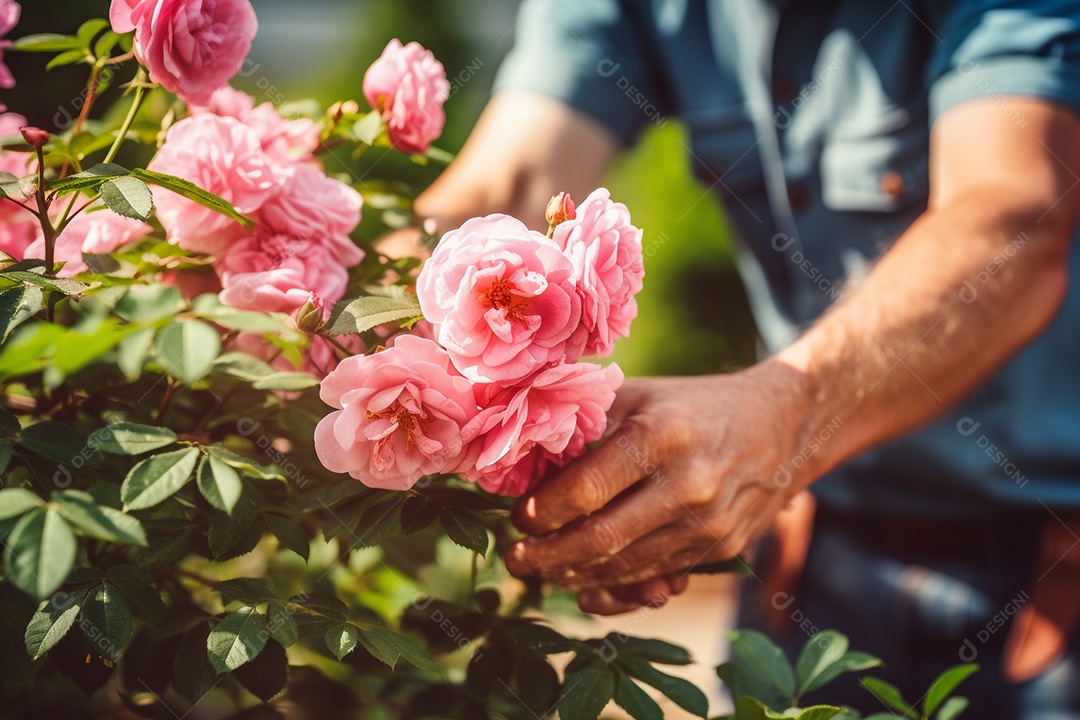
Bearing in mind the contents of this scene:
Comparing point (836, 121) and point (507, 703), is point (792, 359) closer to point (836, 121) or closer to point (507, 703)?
point (507, 703)

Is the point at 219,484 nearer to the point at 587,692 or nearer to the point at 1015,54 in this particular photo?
the point at 587,692

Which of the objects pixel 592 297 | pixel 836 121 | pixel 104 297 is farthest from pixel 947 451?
pixel 104 297

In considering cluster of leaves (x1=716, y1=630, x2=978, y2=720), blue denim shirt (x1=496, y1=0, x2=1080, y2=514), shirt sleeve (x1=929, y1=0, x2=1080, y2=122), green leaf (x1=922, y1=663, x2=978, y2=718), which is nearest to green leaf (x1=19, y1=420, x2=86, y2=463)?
cluster of leaves (x1=716, y1=630, x2=978, y2=720)

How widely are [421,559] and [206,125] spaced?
0.64m

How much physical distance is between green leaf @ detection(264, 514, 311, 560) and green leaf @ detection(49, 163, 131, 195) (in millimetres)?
297

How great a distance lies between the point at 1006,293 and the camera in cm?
132

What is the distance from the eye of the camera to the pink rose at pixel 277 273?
29.7 inches

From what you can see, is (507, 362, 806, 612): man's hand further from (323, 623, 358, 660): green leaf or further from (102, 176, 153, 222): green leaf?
(102, 176, 153, 222): green leaf

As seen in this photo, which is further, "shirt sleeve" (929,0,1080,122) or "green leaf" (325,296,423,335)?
"shirt sleeve" (929,0,1080,122)

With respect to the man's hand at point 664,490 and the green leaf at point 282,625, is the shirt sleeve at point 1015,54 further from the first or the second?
the green leaf at point 282,625

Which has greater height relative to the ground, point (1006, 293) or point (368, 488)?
point (1006, 293)

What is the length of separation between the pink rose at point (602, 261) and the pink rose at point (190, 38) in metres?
0.36

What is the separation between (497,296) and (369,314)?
0.35ft

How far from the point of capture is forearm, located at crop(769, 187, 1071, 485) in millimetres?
1135
